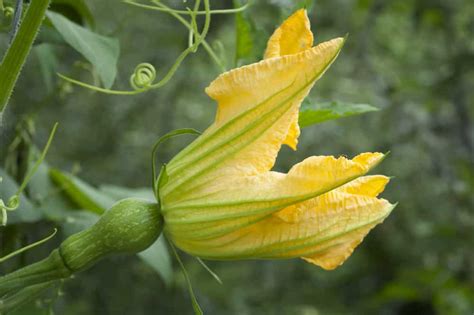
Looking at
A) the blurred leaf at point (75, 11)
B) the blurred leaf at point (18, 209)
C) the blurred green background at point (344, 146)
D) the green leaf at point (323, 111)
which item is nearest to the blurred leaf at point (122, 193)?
the blurred leaf at point (18, 209)

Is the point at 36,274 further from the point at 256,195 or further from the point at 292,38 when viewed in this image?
the point at 292,38

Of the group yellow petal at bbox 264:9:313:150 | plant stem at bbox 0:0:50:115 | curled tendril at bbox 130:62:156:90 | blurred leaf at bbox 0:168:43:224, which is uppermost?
plant stem at bbox 0:0:50:115

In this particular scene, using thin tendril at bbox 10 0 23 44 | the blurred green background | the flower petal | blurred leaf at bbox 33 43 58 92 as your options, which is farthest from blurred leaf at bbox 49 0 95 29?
the blurred green background

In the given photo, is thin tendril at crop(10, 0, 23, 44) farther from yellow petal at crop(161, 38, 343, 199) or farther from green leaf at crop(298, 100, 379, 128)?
green leaf at crop(298, 100, 379, 128)

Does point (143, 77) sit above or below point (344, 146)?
above

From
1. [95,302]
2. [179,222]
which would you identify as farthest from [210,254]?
[95,302]

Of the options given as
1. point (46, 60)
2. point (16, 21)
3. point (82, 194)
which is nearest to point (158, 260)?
point (82, 194)
